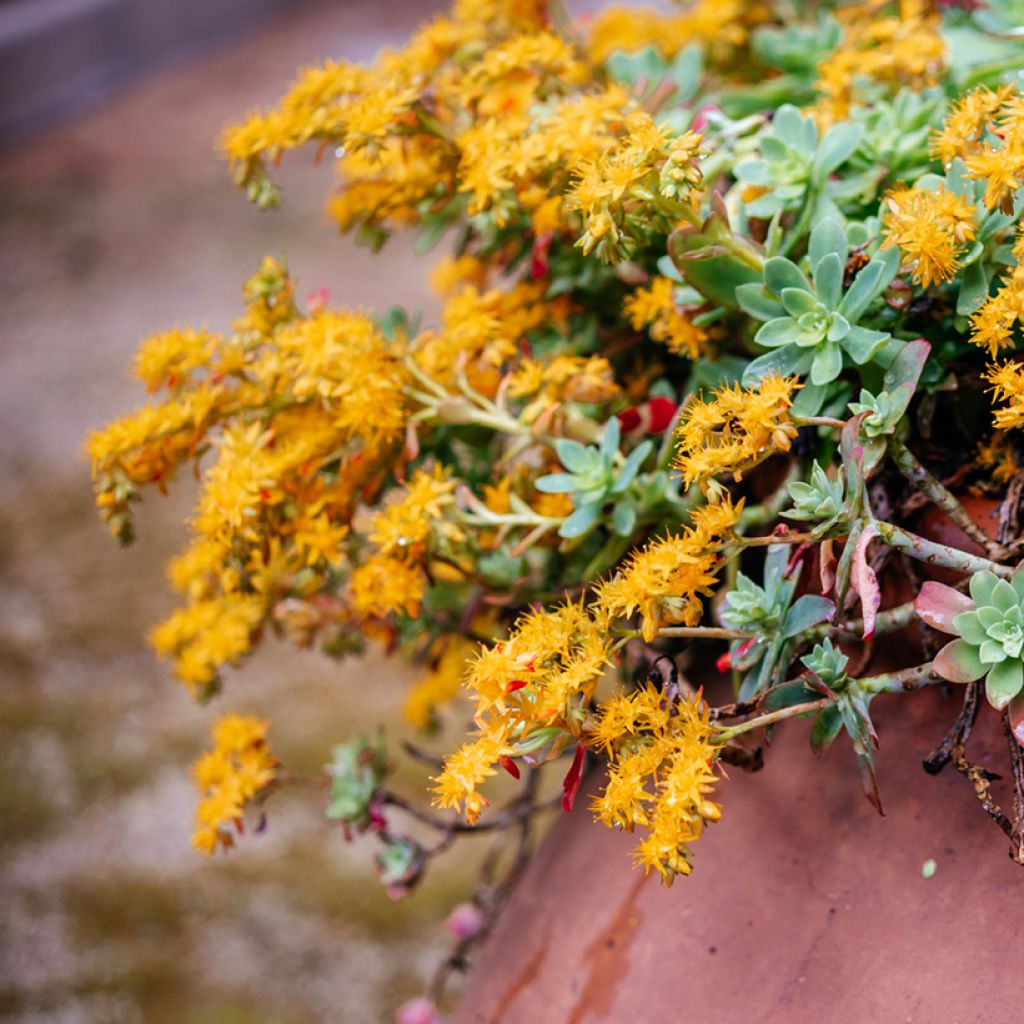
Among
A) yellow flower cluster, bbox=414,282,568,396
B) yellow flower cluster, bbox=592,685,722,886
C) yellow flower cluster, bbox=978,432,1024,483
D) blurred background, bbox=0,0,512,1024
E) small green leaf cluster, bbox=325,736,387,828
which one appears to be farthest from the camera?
blurred background, bbox=0,0,512,1024

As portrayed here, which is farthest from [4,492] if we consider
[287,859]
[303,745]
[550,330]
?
[550,330]

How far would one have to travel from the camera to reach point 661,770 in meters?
0.54

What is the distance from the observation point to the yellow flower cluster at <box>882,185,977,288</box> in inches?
22.0

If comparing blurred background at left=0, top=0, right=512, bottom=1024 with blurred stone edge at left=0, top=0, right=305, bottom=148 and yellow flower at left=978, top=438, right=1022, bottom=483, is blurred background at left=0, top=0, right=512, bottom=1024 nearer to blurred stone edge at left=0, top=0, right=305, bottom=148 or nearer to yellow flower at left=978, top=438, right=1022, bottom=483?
blurred stone edge at left=0, top=0, right=305, bottom=148

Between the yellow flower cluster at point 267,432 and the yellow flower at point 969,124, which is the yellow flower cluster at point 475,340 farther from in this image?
the yellow flower at point 969,124

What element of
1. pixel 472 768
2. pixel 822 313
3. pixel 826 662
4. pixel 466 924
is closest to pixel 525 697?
pixel 472 768

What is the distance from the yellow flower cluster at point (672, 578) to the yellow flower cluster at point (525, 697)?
20 mm

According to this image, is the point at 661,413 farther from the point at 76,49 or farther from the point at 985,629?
the point at 76,49

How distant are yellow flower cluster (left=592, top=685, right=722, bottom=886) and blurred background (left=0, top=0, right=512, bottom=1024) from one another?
3.09 feet

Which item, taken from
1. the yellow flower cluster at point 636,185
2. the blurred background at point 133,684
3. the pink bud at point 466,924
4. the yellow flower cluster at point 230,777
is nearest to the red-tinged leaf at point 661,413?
the yellow flower cluster at point 636,185

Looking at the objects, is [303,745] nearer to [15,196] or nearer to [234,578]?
[234,578]

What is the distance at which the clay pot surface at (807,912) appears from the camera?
56cm

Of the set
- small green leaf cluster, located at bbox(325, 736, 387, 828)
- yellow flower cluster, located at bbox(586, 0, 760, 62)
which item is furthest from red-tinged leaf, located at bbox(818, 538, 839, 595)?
yellow flower cluster, located at bbox(586, 0, 760, 62)

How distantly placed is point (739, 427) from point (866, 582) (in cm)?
10
